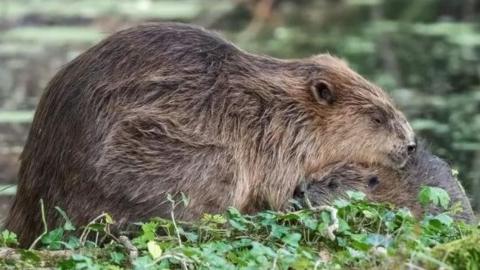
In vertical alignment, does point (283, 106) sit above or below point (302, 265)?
above

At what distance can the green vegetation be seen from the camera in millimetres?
3543

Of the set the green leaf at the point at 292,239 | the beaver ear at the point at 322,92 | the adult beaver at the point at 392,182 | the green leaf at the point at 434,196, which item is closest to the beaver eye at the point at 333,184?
the adult beaver at the point at 392,182

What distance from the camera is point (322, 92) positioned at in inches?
199

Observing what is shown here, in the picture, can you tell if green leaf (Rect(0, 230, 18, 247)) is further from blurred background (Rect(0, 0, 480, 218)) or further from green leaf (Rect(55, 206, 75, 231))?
blurred background (Rect(0, 0, 480, 218))

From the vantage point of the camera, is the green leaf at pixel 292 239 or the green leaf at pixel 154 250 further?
the green leaf at pixel 292 239

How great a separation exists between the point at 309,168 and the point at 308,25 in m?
8.40

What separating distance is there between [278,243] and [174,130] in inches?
32.3

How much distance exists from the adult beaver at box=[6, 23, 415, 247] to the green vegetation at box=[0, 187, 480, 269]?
20 centimetres

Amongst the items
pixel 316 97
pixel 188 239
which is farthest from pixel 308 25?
pixel 188 239

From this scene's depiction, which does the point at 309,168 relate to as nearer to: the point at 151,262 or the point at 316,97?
the point at 316,97

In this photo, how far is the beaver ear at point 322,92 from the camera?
5020 millimetres

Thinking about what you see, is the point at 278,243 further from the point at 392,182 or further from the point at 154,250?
the point at 392,182

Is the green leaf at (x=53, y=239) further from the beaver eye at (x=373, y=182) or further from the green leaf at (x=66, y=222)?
the beaver eye at (x=373, y=182)

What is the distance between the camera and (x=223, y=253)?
3.79 meters
